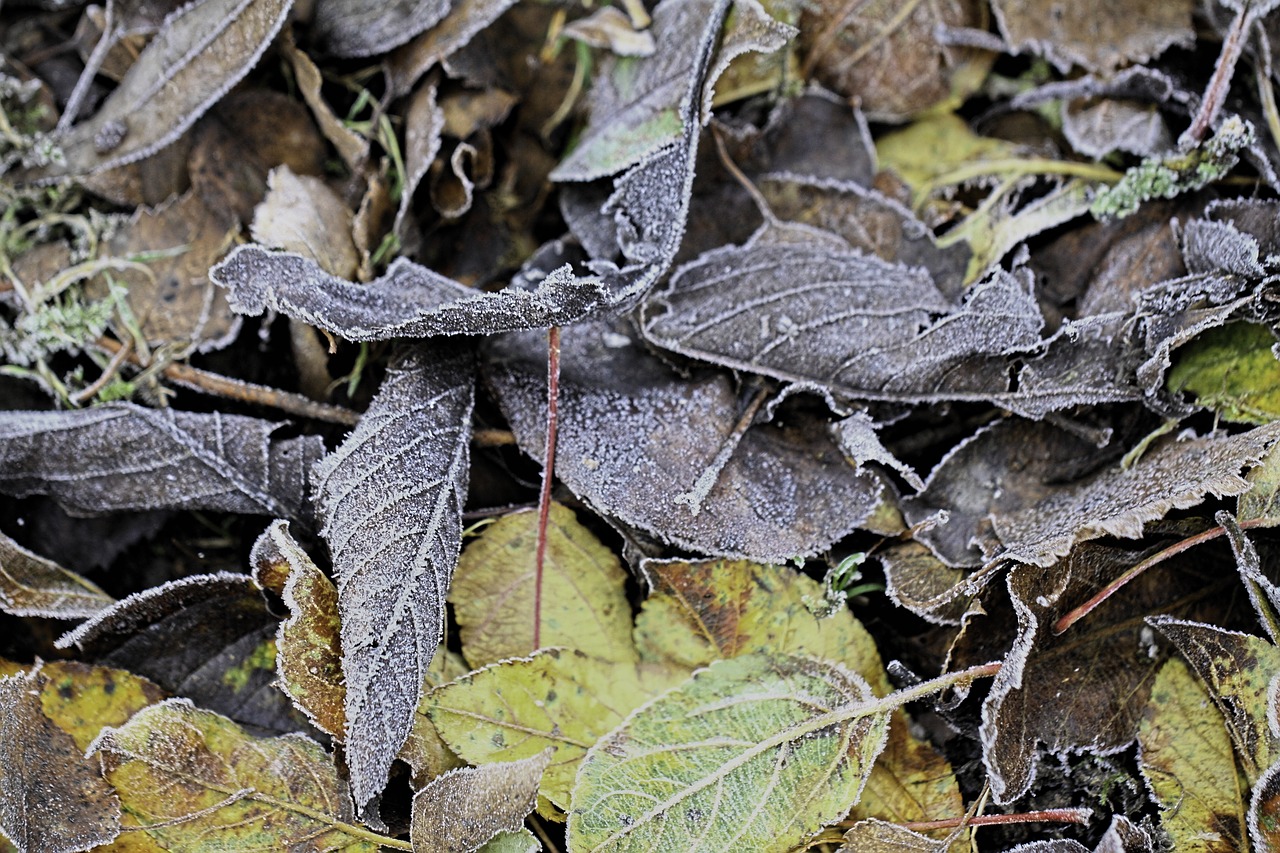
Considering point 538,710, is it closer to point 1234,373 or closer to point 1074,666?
point 1074,666

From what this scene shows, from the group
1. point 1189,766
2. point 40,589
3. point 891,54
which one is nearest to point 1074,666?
point 1189,766

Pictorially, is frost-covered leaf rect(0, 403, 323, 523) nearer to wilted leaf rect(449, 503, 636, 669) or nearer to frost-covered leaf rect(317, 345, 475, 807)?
frost-covered leaf rect(317, 345, 475, 807)

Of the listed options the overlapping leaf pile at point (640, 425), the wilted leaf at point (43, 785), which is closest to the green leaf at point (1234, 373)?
the overlapping leaf pile at point (640, 425)

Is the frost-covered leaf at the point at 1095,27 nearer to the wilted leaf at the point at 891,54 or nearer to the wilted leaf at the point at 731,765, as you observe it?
the wilted leaf at the point at 891,54

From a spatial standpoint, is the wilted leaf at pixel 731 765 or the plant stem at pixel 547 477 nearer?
the wilted leaf at pixel 731 765

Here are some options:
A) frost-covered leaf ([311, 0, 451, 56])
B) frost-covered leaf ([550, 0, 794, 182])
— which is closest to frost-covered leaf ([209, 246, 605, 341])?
frost-covered leaf ([550, 0, 794, 182])

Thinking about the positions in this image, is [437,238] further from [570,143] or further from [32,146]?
[32,146]
